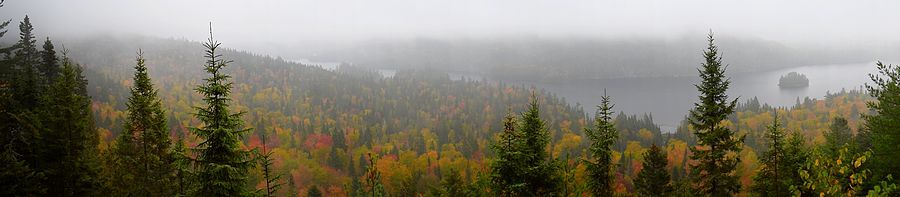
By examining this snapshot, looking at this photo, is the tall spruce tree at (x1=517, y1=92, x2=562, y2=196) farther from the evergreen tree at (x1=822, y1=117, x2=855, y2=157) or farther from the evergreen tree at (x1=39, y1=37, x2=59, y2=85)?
the evergreen tree at (x1=39, y1=37, x2=59, y2=85)

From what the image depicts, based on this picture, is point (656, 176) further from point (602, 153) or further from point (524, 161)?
point (524, 161)

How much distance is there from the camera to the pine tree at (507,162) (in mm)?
19219

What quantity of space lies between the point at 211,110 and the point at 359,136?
418 feet

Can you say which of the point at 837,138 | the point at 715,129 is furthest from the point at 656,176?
the point at 837,138

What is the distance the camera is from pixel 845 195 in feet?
25.1

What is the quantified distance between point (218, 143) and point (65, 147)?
10236 mm

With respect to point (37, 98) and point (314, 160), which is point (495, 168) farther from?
point (314, 160)

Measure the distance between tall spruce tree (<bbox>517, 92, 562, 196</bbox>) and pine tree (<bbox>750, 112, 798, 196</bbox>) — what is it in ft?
33.1

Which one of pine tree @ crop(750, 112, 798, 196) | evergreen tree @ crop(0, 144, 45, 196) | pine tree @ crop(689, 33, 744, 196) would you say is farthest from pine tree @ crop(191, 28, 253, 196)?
pine tree @ crop(750, 112, 798, 196)

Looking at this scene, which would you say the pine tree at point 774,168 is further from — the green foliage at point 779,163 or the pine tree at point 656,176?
the pine tree at point 656,176

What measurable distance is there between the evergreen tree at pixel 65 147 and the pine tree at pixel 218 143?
9.44 metres

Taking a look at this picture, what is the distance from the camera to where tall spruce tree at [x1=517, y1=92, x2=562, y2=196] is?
64.6ft

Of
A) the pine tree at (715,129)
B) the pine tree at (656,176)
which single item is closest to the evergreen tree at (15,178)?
the pine tree at (715,129)

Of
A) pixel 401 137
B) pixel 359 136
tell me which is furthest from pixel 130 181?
pixel 401 137
